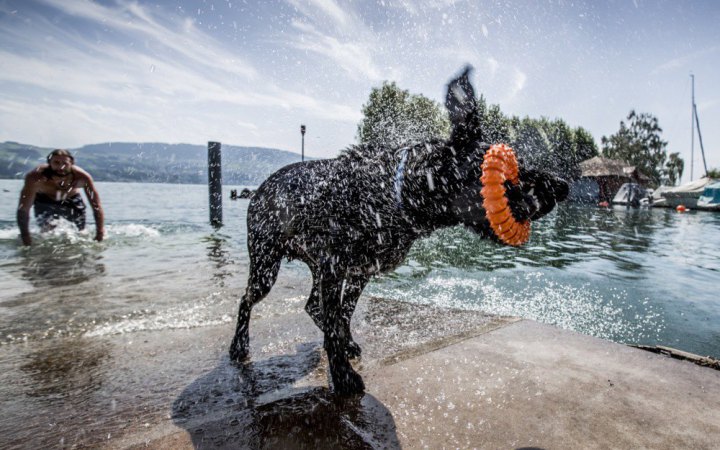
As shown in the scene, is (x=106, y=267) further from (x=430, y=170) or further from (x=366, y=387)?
(x=430, y=170)

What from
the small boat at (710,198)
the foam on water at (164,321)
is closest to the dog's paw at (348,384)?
the foam on water at (164,321)

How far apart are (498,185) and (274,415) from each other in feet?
5.46

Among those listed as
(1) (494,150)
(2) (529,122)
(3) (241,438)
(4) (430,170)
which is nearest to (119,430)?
(3) (241,438)

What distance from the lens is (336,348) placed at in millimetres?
2299

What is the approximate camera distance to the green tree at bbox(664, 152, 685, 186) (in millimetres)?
75500

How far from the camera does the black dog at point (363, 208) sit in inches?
82.6

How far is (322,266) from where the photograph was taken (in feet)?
8.02

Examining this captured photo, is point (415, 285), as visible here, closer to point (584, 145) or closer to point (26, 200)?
point (26, 200)

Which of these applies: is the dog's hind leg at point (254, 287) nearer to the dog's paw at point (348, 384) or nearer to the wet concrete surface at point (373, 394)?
the wet concrete surface at point (373, 394)

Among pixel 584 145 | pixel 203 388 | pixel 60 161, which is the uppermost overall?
pixel 584 145

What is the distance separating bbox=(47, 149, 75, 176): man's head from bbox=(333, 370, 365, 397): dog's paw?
8.37m

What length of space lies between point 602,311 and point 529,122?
220 ft

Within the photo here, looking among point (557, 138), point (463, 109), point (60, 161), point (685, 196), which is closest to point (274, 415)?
point (463, 109)

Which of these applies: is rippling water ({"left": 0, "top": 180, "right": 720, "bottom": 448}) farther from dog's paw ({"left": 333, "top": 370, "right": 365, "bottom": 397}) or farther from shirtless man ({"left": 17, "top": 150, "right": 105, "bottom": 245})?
dog's paw ({"left": 333, "top": 370, "right": 365, "bottom": 397})
